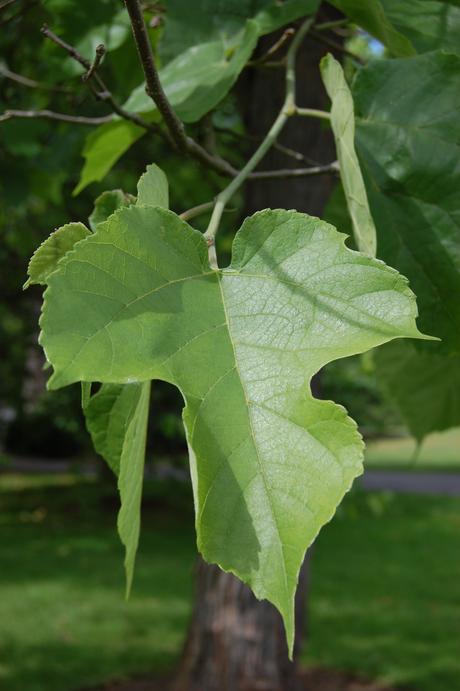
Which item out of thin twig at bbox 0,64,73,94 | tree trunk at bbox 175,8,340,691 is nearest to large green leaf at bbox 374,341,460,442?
thin twig at bbox 0,64,73,94

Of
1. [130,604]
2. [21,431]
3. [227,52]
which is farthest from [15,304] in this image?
[21,431]

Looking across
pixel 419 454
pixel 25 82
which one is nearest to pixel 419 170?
pixel 25 82

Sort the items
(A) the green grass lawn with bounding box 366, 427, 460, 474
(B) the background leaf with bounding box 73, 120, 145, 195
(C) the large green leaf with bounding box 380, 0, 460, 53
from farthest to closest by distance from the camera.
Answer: (A) the green grass lawn with bounding box 366, 427, 460, 474 → (B) the background leaf with bounding box 73, 120, 145, 195 → (C) the large green leaf with bounding box 380, 0, 460, 53

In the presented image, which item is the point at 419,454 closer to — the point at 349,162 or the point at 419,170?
the point at 419,170

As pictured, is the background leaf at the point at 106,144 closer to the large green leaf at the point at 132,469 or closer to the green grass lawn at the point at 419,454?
the large green leaf at the point at 132,469

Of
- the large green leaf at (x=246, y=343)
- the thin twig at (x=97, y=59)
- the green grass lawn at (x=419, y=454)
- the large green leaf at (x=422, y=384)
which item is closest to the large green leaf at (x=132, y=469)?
the large green leaf at (x=246, y=343)

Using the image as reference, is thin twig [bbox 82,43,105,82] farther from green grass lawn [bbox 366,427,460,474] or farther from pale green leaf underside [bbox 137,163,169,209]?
green grass lawn [bbox 366,427,460,474]
